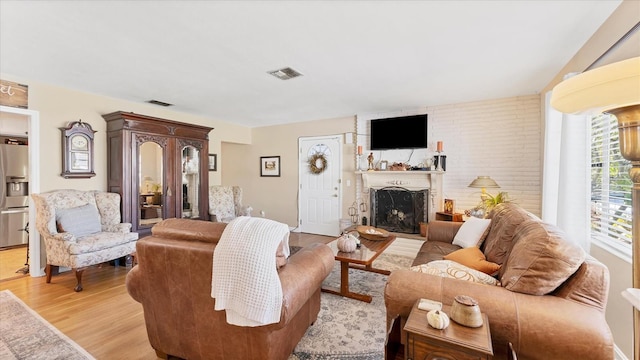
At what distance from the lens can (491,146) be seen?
4.07 meters

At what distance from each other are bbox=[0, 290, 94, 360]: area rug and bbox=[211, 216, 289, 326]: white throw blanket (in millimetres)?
1278

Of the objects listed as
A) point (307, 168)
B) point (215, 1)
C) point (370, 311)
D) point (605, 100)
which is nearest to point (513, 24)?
point (605, 100)

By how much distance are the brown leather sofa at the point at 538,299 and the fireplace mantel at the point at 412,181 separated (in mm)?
3009

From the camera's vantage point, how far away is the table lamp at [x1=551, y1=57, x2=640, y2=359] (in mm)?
892

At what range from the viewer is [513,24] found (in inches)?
79.9

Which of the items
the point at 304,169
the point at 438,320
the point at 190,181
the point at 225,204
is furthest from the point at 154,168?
the point at 438,320

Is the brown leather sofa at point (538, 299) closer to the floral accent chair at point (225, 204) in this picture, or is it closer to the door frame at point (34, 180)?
the floral accent chair at point (225, 204)

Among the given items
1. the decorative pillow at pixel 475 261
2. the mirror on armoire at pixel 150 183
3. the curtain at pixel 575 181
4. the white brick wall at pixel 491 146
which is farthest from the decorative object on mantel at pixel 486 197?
the mirror on armoire at pixel 150 183

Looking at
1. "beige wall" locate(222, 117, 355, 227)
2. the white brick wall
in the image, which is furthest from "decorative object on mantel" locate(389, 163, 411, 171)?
"beige wall" locate(222, 117, 355, 227)

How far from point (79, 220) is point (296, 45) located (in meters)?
3.21

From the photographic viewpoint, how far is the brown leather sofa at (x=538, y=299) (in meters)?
1.05

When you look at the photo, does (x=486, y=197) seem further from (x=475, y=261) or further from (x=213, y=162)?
(x=213, y=162)

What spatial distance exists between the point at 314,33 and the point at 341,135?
10.5 ft

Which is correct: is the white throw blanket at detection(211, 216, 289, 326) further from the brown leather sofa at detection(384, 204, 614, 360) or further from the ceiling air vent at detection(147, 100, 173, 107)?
the ceiling air vent at detection(147, 100, 173, 107)
